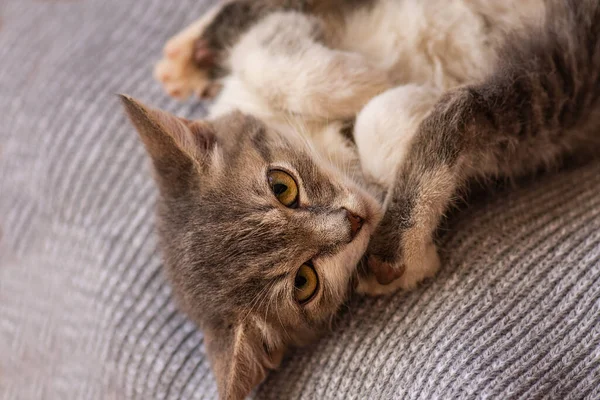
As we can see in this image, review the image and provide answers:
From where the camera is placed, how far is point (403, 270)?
0.97m

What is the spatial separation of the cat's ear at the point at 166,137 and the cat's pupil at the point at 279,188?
0.52 ft

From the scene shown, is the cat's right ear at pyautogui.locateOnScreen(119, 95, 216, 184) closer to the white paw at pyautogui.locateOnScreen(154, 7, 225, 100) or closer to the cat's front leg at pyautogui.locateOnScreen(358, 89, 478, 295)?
Answer: the white paw at pyautogui.locateOnScreen(154, 7, 225, 100)

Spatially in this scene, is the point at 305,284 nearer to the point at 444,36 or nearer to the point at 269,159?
the point at 269,159

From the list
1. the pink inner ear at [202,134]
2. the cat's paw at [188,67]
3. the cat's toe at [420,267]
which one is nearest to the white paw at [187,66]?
the cat's paw at [188,67]

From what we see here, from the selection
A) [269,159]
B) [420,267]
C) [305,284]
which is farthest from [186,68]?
[420,267]

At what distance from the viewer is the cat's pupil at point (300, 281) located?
993mm

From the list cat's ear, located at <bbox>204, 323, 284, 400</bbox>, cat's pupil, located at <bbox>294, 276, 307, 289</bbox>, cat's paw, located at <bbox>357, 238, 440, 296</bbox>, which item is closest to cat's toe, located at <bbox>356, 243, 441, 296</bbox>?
cat's paw, located at <bbox>357, 238, 440, 296</bbox>

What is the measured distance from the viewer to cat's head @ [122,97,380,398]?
947mm

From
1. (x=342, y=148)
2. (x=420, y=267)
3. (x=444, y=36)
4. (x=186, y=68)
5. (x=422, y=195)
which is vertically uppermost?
(x=186, y=68)

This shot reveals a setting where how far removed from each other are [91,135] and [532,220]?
105 cm

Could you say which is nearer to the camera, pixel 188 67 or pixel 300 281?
pixel 300 281

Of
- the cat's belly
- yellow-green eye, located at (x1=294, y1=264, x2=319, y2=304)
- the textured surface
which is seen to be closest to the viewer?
the textured surface

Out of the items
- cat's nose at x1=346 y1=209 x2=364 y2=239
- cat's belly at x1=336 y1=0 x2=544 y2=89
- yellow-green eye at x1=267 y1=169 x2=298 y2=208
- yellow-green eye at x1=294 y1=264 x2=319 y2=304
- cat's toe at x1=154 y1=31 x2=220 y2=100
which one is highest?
cat's toe at x1=154 y1=31 x2=220 y2=100

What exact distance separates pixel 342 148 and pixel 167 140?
37cm
